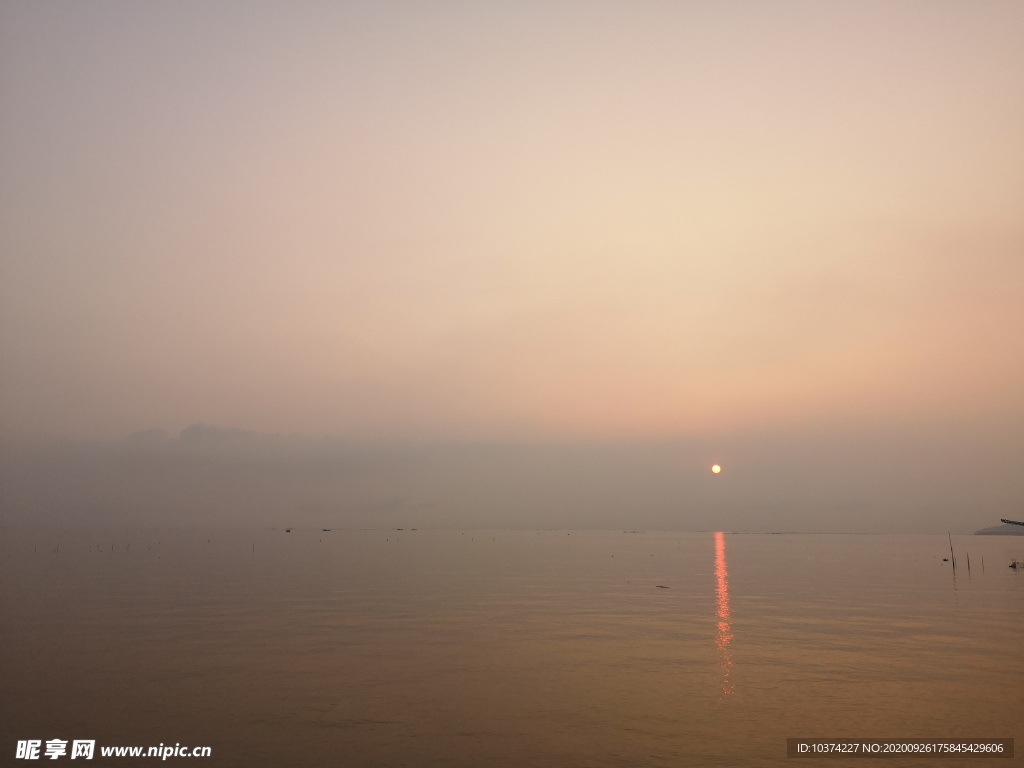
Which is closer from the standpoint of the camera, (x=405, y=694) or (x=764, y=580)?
(x=405, y=694)

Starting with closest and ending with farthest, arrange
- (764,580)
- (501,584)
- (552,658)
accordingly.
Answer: (552,658) < (501,584) < (764,580)

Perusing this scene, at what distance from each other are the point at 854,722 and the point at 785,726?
3371 mm

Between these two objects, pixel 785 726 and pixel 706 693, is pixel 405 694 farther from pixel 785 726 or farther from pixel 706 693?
pixel 785 726

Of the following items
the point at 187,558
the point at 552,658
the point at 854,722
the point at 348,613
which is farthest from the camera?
the point at 187,558

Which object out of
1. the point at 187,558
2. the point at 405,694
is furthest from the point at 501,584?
the point at 187,558

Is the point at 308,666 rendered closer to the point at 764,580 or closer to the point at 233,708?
the point at 233,708

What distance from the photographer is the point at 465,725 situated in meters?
31.8

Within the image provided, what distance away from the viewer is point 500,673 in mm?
41469

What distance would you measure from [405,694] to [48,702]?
16.7 meters

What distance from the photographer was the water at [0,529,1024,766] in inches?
1176

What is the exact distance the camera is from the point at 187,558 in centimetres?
15262

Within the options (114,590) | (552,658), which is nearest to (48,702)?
(552,658)

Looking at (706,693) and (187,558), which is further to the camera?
(187,558)

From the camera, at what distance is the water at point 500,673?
2988 cm
